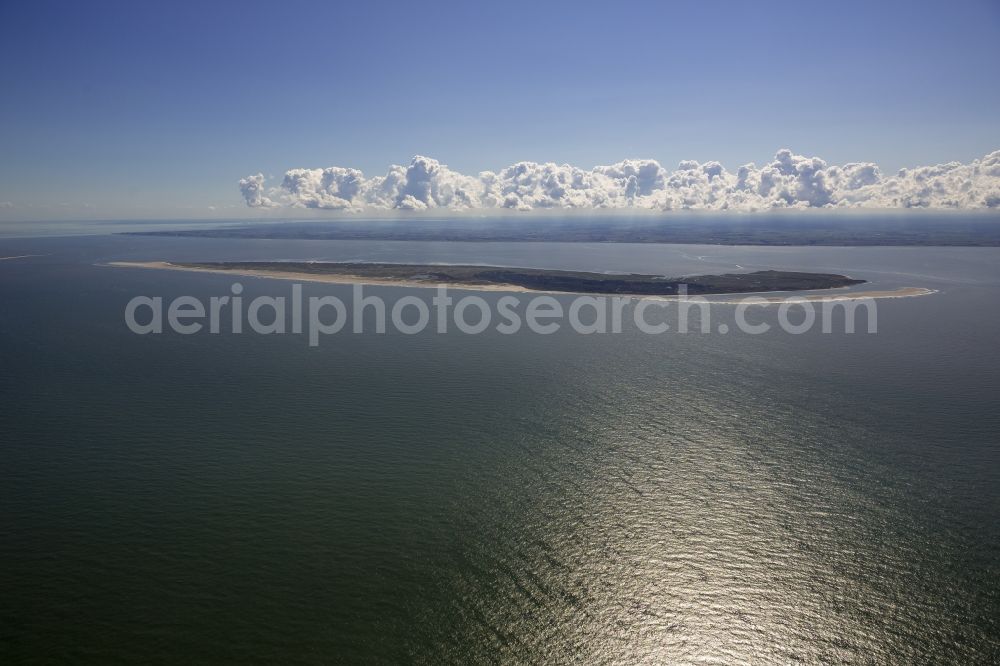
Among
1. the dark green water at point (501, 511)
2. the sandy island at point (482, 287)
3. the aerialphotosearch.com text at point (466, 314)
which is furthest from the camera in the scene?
the sandy island at point (482, 287)

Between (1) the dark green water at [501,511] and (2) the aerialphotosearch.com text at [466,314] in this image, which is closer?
(1) the dark green water at [501,511]

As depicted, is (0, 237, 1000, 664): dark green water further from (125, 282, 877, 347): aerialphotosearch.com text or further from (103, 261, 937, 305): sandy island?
(103, 261, 937, 305): sandy island

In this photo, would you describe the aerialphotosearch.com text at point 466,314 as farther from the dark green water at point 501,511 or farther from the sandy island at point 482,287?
the dark green water at point 501,511

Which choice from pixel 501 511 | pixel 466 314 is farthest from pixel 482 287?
pixel 501 511

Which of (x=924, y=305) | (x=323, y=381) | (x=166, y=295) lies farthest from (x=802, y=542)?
(x=166, y=295)

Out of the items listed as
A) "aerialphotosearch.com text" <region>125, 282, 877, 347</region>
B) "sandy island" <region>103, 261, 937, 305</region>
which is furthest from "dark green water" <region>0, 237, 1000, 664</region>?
"sandy island" <region>103, 261, 937, 305</region>

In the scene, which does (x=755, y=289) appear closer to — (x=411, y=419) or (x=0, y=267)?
(x=411, y=419)

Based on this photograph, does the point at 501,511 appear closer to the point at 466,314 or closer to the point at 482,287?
the point at 466,314

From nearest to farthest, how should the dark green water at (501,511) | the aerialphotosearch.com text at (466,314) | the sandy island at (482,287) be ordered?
1. the dark green water at (501,511)
2. the aerialphotosearch.com text at (466,314)
3. the sandy island at (482,287)

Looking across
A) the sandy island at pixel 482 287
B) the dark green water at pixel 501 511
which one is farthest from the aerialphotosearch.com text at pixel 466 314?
the dark green water at pixel 501 511
